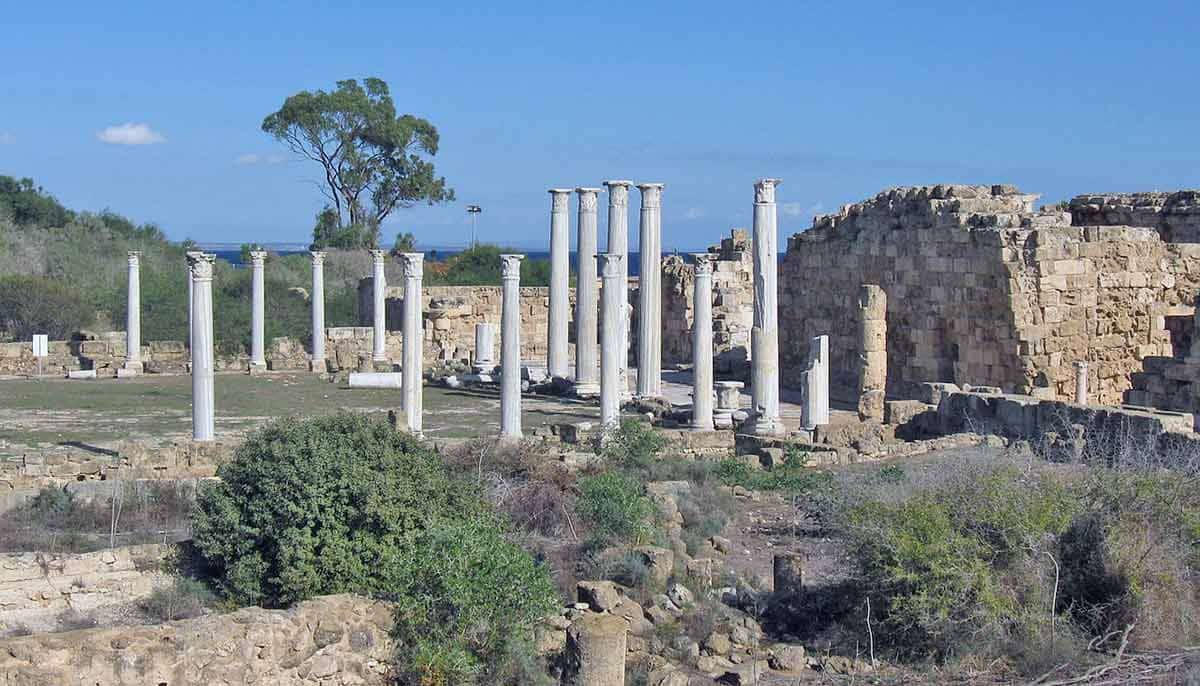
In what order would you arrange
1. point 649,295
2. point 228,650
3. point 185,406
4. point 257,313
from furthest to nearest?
point 257,313 → point 185,406 → point 649,295 → point 228,650

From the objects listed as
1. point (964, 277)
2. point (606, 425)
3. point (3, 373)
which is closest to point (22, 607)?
point (606, 425)

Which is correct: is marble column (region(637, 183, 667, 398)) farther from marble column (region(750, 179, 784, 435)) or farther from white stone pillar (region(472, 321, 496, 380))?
white stone pillar (region(472, 321, 496, 380))

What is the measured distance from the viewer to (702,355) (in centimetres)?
2262

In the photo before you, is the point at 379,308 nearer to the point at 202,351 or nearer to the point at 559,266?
the point at 559,266

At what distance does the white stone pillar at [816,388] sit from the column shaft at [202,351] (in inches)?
321

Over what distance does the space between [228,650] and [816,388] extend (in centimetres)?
1324

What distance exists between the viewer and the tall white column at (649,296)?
2564 centimetres

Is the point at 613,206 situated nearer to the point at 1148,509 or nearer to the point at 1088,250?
the point at 1088,250

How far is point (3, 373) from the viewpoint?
106 feet

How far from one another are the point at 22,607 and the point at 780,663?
559 cm

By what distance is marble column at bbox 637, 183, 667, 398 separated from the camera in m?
25.6

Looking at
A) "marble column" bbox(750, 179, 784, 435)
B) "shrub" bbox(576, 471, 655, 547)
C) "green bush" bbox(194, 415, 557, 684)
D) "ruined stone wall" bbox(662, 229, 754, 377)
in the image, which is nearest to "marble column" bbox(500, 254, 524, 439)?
"marble column" bbox(750, 179, 784, 435)

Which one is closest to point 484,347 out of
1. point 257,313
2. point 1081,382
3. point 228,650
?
point 257,313

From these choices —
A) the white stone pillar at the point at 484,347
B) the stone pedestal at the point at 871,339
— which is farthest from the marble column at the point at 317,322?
the stone pedestal at the point at 871,339
